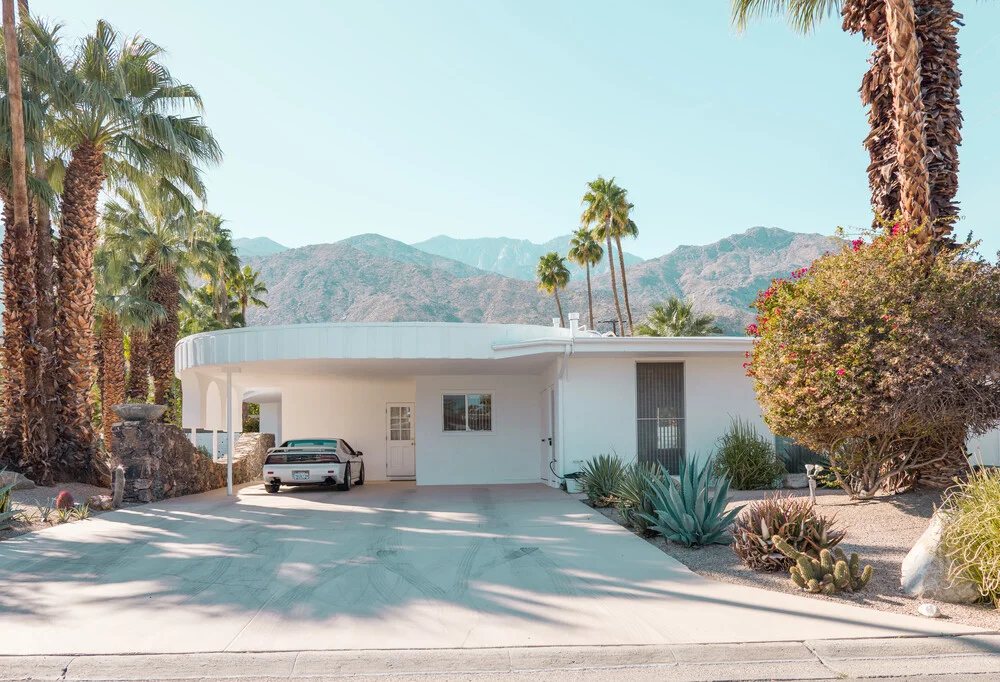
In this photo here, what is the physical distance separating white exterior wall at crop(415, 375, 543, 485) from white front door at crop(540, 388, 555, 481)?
1.81ft

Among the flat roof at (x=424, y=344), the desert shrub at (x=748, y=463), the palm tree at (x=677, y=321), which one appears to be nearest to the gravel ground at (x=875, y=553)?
the desert shrub at (x=748, y=463)

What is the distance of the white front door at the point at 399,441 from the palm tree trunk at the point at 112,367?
29.6 feet

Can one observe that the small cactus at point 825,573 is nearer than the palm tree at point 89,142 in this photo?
Yes

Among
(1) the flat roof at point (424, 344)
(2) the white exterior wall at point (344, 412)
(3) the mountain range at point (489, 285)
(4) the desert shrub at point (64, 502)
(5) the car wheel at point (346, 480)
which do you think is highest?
(3) the mountain range at point (489, 285)

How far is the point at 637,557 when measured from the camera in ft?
27.2

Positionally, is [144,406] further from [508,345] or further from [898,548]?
[898,548]

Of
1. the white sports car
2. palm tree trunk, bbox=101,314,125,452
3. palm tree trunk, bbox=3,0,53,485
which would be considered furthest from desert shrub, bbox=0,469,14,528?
palm tree trunk, bbox=101,314,125,452

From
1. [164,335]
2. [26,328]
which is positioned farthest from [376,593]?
[164,335]

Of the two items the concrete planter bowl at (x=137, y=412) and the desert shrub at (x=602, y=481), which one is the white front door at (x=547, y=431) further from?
the concrete planter bowl at (x=137, y=412)

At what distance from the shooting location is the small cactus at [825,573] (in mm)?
6500

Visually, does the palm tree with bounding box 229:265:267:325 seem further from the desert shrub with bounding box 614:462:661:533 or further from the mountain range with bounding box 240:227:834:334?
the mountain range with bounding box 240:227:834:334

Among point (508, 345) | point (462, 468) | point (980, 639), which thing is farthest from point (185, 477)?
point (980, 639)

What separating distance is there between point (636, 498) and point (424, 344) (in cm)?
566

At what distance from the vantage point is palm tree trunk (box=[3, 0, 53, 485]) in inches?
606
